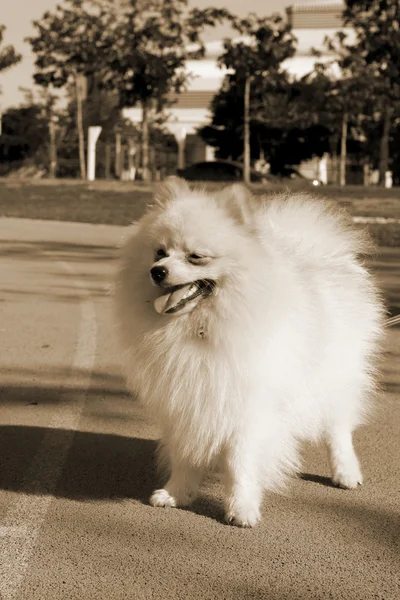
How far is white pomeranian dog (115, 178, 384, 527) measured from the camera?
4.10 m

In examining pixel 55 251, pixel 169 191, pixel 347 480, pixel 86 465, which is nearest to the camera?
pixel 169 191

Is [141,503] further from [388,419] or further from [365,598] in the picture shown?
[388,419]

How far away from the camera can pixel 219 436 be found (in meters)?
4.27

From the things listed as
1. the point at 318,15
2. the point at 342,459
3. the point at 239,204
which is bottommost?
the point at 342,459

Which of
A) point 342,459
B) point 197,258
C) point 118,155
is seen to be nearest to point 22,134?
point 118,155

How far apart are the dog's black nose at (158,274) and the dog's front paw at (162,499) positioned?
1.07 metres

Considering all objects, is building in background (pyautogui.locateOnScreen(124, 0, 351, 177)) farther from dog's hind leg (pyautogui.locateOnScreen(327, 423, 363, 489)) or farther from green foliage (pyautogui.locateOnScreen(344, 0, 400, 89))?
dog's hind leg (pyautogui.locateOnScreen(327, 423, 363, 489))

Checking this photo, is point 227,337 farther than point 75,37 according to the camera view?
No

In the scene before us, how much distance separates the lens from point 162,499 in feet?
14.8

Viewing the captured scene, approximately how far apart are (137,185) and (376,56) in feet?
48.6

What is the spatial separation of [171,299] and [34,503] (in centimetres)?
120

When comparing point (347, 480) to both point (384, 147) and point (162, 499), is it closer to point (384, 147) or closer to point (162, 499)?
point (162, 499)

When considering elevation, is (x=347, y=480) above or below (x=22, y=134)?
below

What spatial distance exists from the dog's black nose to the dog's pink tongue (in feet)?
0.29
